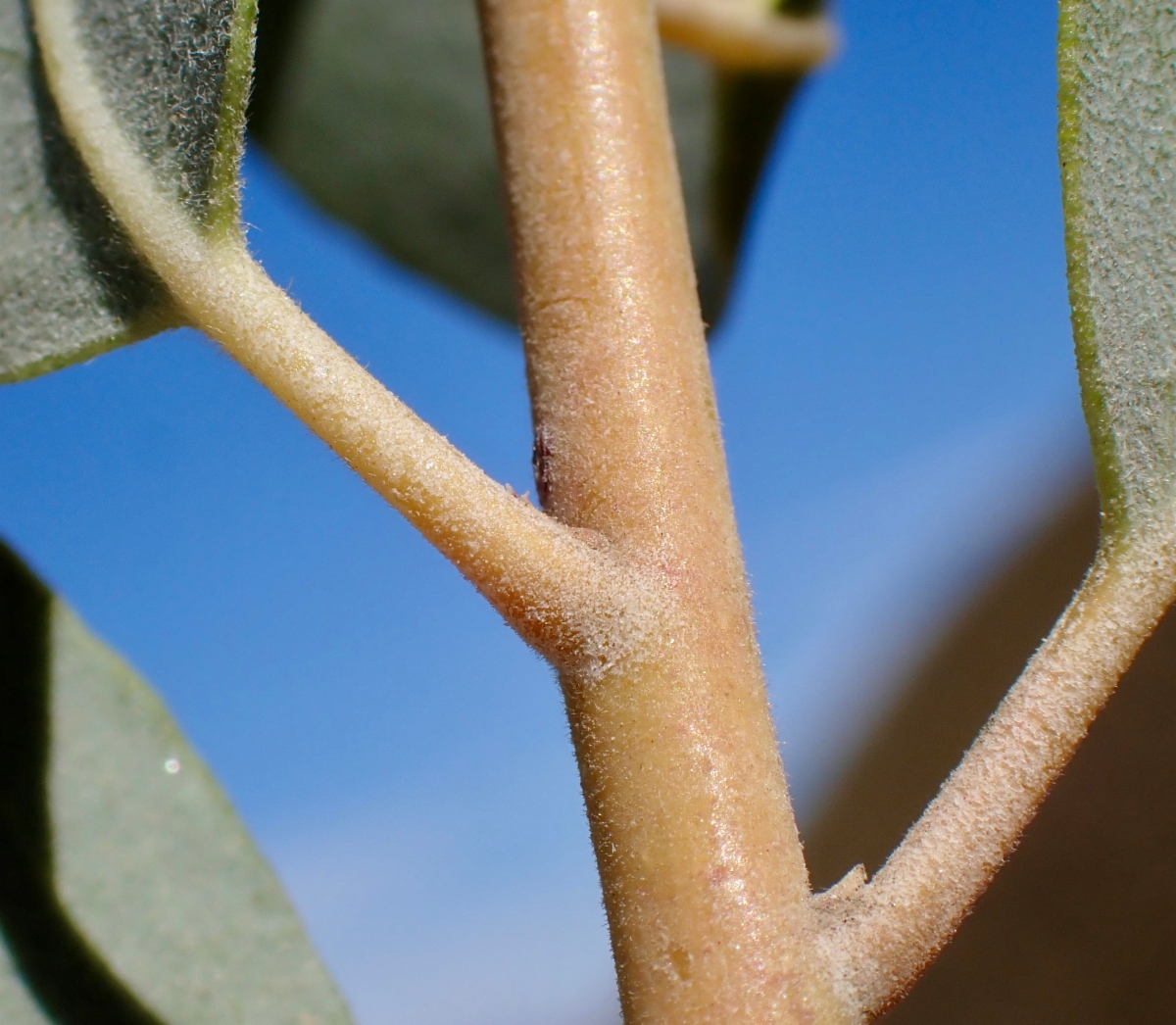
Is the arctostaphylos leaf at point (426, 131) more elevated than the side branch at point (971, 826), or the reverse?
the side branch at point (971, 826)

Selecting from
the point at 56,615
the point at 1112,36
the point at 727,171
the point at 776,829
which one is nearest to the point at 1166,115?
the point at 1112,36

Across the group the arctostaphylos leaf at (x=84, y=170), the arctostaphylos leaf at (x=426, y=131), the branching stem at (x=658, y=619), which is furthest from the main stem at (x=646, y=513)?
the arctostaphylos leaf at (x=426, y=131)

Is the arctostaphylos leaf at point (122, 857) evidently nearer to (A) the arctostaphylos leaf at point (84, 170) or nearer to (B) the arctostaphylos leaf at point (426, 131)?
(A) the arctostaphylos leaf at point (84, 170)

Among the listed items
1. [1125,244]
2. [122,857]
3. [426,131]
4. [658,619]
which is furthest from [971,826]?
[426,131]

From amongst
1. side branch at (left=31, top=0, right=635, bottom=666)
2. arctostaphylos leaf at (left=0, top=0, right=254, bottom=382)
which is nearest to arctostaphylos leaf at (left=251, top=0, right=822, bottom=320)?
arctostaphylos leaf at (left=0, top=0, right=254, bottom=382)

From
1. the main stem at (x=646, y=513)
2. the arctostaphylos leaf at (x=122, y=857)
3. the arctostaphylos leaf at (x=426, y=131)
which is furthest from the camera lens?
the arctostaphylos leaf at (x=426, y=131)

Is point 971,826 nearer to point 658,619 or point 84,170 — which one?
point 658,619

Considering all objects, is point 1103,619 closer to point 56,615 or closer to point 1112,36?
point 1112,36
